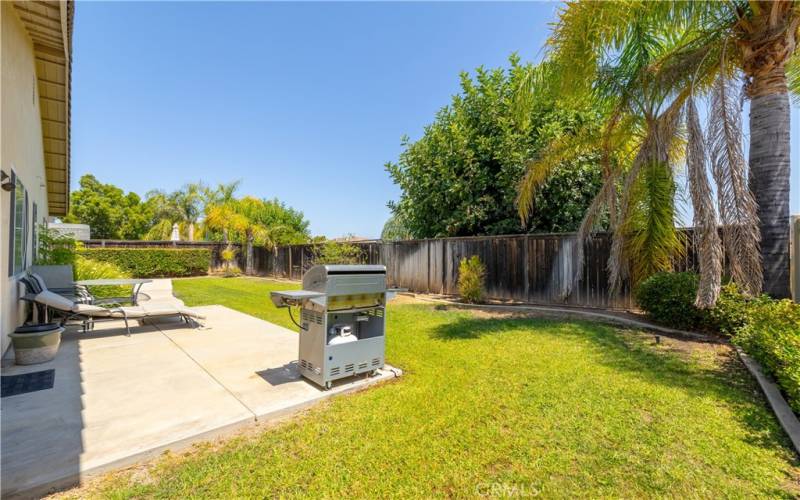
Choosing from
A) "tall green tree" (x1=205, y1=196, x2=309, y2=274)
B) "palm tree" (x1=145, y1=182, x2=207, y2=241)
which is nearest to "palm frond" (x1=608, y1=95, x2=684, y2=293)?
"tall green tree" (x1=205, y1=196, x2=309, y2=274)

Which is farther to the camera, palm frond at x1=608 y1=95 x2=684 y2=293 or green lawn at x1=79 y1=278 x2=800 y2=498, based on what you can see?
palm frond at x1=608 y1=95 x2=684 y2=293

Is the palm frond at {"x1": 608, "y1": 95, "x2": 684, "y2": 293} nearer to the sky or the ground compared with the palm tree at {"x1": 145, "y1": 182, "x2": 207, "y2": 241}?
nearer to the ground

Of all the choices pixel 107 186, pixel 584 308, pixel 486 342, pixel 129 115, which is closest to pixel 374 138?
pixel 129 115

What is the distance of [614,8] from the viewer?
5.54 metres

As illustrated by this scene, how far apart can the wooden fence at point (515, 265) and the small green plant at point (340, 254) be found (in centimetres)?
28

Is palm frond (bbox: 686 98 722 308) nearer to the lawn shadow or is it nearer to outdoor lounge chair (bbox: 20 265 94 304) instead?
the lawn shadow

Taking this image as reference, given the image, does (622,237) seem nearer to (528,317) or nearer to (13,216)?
(528,317)

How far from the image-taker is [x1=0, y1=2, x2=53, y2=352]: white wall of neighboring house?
433 cm

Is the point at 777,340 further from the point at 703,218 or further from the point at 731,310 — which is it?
the point at 731,310

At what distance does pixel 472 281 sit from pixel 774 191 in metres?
6.09

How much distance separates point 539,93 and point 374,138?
1467cm

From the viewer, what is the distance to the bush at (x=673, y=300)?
586 centimetres

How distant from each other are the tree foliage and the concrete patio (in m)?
8.17

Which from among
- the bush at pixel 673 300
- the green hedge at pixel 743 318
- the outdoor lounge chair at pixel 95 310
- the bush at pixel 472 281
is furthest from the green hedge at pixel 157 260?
the green hedge at pixel 743 318
